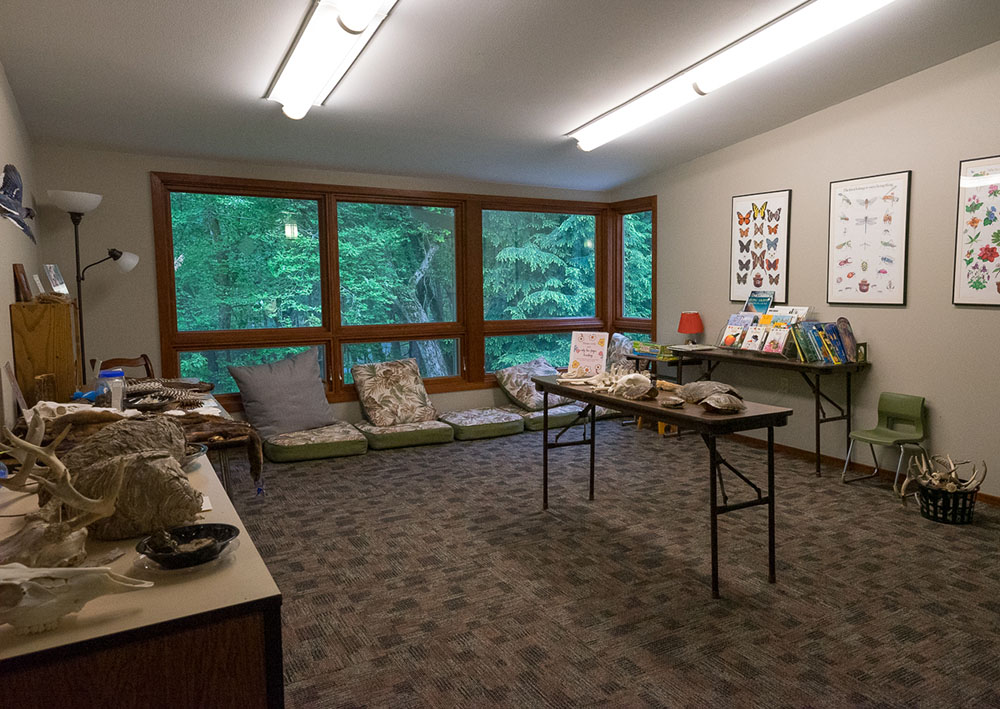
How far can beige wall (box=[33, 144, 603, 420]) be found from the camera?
484 cm

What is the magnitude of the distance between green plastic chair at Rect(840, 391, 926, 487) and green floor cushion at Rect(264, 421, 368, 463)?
144 inches

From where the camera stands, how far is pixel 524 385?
6582mm

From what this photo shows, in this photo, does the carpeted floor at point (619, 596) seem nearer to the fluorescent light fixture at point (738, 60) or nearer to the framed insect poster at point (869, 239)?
the framed insect poster at point (869, 239)

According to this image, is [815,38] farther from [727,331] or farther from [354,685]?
[354,685]

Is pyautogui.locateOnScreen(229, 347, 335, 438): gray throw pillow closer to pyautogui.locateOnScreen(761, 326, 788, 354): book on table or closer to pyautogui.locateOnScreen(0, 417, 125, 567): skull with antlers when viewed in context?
pyautogui.locateOnScreen(761, 326, 788, 354): book on table

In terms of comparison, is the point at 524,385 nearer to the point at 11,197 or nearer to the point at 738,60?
the point at 738,60

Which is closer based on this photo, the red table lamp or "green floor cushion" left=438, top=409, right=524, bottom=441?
"green floor cushion" left=438, top=409, right=524, bottom=441

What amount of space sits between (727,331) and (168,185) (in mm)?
4787

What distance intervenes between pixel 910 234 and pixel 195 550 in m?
4.68

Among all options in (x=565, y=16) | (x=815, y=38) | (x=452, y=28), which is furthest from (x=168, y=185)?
(x=815, y=38)

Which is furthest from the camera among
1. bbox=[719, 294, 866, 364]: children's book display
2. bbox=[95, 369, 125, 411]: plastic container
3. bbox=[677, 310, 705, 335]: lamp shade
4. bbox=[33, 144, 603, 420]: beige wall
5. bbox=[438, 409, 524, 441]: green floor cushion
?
bbox=[677, 310, 705, 335]: lamp shade

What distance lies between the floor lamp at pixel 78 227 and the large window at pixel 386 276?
0.54m

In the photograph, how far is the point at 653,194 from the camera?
6539 mm

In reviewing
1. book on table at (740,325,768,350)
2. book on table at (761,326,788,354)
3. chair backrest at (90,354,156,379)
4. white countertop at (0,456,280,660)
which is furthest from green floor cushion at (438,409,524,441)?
white countertop at (0,456,280,660)
